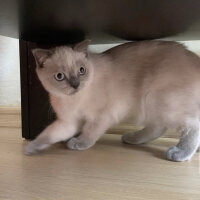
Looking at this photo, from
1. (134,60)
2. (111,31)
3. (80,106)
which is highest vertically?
(111,31)

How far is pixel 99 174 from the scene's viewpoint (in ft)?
2.91

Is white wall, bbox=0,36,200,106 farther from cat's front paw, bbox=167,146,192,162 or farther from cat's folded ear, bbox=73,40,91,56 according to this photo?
cat's front paw, bbox=167,146,192,162

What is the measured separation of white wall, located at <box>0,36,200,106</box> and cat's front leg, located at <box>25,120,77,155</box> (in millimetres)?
629

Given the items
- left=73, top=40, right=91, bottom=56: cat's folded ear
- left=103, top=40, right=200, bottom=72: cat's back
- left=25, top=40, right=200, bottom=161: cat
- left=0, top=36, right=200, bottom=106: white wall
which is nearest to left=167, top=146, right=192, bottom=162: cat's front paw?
left=25, top=40, right=200, bottom=161: cat

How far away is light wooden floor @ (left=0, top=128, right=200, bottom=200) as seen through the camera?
0.75 metres

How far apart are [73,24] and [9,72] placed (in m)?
0.89

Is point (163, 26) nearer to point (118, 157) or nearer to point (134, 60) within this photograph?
point (134, 60)

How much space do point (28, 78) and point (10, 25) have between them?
1.22 ft

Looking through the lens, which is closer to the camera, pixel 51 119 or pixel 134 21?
pixel 134 21

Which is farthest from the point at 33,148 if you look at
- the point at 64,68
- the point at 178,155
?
the point at 178,155

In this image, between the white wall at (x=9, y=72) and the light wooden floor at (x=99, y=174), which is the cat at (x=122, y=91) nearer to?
the light wooden floor at (x=99, y=174)

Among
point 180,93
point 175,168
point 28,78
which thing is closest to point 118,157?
point 175,168

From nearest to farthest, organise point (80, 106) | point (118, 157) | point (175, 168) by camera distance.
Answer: point (175, 168), point (118, 157), point (80, 106)

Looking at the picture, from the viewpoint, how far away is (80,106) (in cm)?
117
